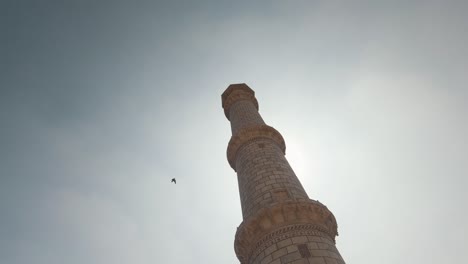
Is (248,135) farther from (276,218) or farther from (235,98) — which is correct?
(235,98)

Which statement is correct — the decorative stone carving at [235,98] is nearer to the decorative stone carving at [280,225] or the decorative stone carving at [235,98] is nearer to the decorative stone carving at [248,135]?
the decorative stone carving at [248,135]

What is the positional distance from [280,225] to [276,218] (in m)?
0.23

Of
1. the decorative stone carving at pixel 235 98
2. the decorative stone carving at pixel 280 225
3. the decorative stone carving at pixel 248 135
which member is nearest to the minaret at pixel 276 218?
the decorative stone carving at pixel 280 225

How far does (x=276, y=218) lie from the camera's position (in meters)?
9.40

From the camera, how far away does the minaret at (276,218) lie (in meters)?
8.53

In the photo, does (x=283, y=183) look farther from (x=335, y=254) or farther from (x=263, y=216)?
(x=335, y=254)

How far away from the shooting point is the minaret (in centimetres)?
853

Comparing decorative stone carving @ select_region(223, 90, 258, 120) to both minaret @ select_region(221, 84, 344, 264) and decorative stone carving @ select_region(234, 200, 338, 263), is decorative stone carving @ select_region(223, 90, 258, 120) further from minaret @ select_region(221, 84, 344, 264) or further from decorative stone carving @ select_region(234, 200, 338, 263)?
decorative stone carving @ select_region(234, 200, 338, 263)

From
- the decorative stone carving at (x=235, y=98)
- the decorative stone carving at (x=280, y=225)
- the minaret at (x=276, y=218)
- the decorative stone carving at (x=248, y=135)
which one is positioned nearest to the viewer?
the minaret at (x=276, y=218)

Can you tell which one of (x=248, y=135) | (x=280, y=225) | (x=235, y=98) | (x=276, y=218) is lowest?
(x=280, y=225)

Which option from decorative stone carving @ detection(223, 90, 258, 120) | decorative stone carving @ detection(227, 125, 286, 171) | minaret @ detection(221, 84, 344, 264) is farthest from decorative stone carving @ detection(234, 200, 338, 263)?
decorative stone carving @ detection(223, 90, 258, 120)

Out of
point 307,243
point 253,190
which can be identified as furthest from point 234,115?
point 307,243

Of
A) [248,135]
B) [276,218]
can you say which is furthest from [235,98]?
[276,218]

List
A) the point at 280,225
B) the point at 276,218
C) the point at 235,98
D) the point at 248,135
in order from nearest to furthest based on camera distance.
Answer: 1. the point at 280,225
2. the point at 276,218
3. the point at 248,135
4. the point at 235,98
